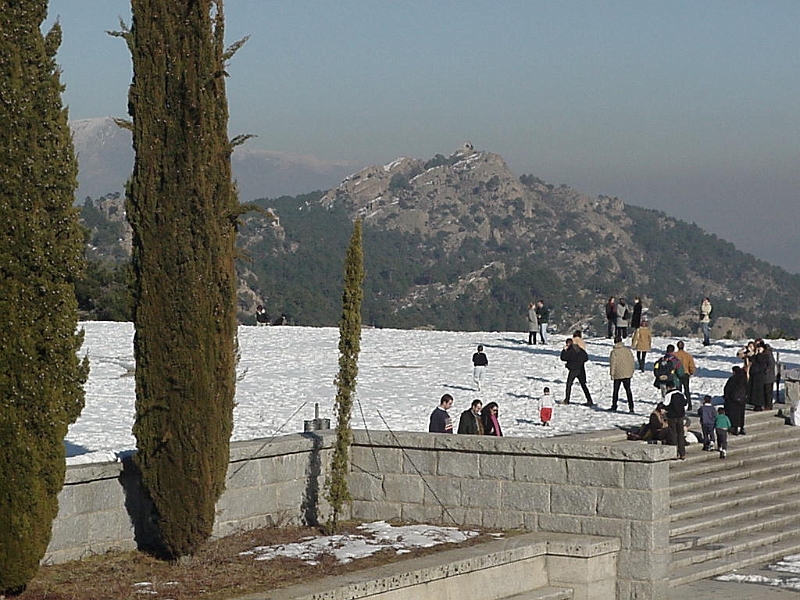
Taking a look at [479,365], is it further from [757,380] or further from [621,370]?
[757,380]

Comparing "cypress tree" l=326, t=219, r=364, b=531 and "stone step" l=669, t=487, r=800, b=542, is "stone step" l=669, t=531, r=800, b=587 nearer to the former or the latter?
"stone step" l=669, t=487, r=800, b=542

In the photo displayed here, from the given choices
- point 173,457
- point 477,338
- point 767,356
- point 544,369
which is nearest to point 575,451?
point 173,457

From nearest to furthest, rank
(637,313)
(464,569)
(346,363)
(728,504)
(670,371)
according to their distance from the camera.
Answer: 1. (464,569)
2. (346,363)
3. (728,504)
4. (670,371)
5. (637,313)

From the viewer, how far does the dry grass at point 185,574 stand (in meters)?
10.8

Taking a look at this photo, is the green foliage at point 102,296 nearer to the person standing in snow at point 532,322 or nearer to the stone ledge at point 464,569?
the person standing in snow at point 532,322

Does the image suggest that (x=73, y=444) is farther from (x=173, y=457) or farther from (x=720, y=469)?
(x=720, y=469)

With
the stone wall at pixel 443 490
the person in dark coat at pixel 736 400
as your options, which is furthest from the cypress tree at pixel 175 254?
the person in dark coat at pixel 736 400

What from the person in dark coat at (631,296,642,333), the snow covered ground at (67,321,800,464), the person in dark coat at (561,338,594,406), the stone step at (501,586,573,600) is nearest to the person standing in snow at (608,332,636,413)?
the snow covered ground at (67,321,800,464)

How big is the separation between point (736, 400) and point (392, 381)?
9.24 metres

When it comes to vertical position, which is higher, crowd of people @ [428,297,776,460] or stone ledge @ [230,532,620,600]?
crowd of people @ [428,297,776,460]

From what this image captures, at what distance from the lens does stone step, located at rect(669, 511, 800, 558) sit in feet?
51.1

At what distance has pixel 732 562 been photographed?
15.3 m

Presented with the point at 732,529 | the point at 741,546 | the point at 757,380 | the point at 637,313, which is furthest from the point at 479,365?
the point at 741,546

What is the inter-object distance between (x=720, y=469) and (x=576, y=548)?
724 centimetres
